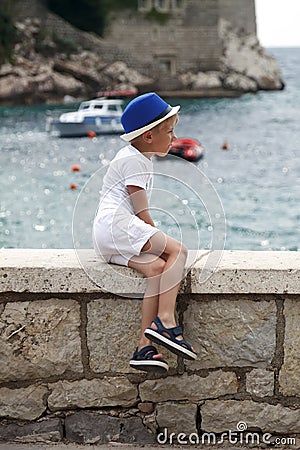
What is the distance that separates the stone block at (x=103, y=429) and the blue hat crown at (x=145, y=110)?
3.49 ft

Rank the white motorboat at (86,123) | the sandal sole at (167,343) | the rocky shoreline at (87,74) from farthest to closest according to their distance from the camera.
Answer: the rocky shoreline at (87,74), the white motorboat at (86,123), the sandal sole at (167,343)

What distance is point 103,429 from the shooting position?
3326mm

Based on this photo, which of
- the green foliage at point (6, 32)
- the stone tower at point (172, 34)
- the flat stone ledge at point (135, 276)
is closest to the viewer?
the flat stone ledge at point (135, 276)

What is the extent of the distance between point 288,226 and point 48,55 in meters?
35.1

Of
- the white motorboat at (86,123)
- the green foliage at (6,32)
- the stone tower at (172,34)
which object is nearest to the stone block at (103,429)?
the white motorboat at (86,123)

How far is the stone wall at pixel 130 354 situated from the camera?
319 cm

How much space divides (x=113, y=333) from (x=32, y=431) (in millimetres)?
476

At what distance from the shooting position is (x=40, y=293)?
127 inches

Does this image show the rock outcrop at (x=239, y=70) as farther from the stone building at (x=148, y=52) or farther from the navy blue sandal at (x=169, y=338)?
the navy blue sandal at (x=169, y=338)

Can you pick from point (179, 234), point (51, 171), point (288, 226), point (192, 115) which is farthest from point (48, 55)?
point (179, 234)

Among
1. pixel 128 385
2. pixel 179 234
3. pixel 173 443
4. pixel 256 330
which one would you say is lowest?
pixel 173 443

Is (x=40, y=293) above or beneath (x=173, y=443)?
above

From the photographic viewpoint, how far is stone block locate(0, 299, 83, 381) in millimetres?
3246

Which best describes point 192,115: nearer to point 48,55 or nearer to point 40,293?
point 48,55
